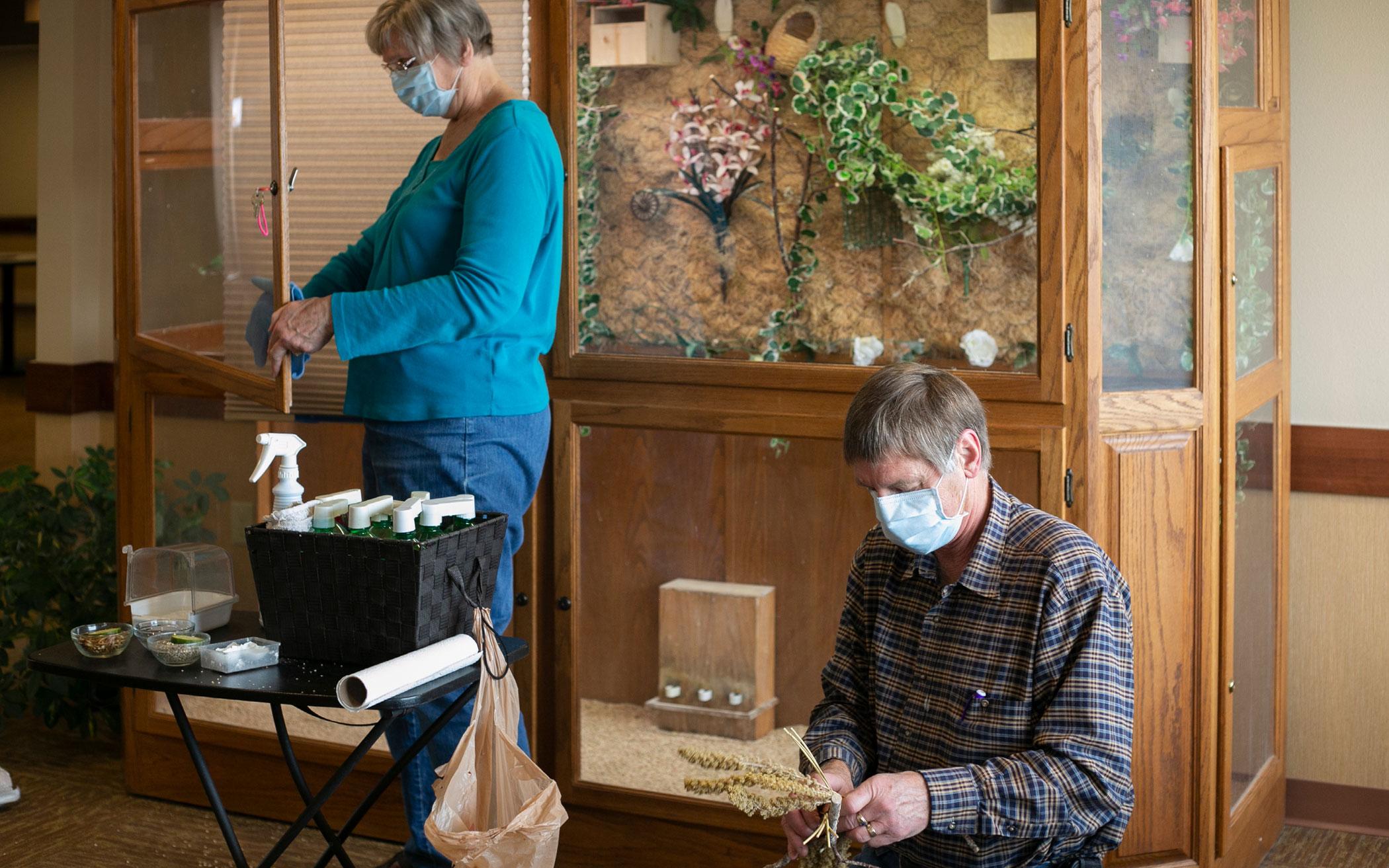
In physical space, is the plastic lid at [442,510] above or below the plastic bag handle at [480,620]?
above

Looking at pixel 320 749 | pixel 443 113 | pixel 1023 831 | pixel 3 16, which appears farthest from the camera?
pixel 3 16

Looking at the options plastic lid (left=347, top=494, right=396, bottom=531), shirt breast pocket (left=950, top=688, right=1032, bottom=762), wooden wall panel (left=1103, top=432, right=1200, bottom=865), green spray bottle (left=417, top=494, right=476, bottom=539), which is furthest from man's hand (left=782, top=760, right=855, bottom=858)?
wooden wall panel (left=1103, top=432, right=1200, bottom=865)

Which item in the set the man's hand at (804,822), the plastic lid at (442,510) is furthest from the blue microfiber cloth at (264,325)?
the man's hand at (804,822)

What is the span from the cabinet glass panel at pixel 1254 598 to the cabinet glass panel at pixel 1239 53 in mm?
634

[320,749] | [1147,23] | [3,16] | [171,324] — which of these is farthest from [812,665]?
[3,16]

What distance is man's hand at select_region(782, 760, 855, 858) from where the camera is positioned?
5.53 ft

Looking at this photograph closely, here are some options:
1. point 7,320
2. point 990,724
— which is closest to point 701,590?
point 990,724

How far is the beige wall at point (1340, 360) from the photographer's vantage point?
312cm

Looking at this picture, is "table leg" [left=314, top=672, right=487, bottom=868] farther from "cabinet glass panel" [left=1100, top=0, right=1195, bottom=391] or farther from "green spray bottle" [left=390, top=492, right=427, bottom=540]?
"cabinet glass panel" [left=1100, top=0, right=1195, bottom=391]

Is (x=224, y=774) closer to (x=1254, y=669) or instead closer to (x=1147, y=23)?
(x=1254, y=669)

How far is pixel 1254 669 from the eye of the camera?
3.04 meters

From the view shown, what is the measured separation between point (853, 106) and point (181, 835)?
2155 millimetres

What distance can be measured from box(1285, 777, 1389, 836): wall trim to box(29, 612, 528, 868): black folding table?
2.05 meters

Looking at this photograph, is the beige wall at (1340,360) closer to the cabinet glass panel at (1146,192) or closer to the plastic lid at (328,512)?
the cabinet glass panel at (1146,192)
